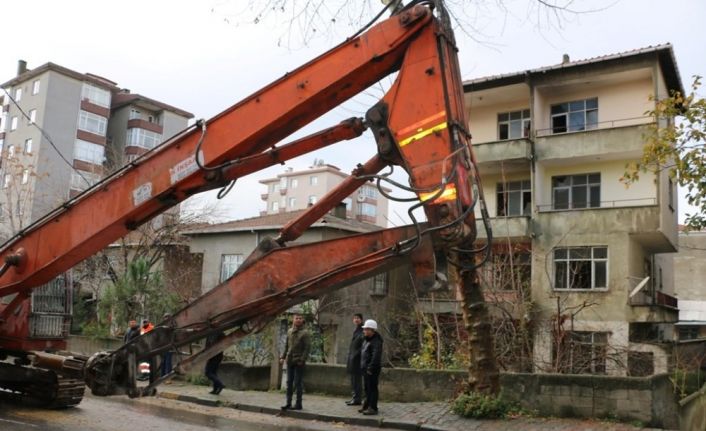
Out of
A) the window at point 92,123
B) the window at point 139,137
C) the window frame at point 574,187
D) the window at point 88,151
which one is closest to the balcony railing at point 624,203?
the window frame at point 574,187

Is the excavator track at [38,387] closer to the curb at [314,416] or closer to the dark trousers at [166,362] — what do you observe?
the dark trousers at [166,362]

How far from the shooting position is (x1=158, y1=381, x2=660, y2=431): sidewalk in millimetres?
10922

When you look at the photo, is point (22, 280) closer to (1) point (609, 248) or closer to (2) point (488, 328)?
(2) point (488, 328)

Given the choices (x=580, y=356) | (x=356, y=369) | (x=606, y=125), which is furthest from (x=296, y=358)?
(x=606, y=125)

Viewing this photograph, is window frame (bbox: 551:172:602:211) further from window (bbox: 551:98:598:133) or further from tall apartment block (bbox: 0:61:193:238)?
tall apartment block (bbox: 0:61:193:238)

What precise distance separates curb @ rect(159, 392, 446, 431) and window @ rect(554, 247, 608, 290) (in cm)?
1572

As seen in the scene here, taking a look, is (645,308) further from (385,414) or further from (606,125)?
(385,414)

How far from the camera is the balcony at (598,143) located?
82.4 feet

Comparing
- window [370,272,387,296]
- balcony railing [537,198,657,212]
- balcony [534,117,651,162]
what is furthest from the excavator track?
balcony [534,117,651,162]

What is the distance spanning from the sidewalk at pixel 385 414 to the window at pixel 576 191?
1721cm

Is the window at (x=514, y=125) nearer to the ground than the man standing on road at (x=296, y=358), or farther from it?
farther from it

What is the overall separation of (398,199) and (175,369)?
11.3ft

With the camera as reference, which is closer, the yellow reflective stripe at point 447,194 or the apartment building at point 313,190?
the yellow reflective stripe at point 447,194

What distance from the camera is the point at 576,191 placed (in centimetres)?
2766
